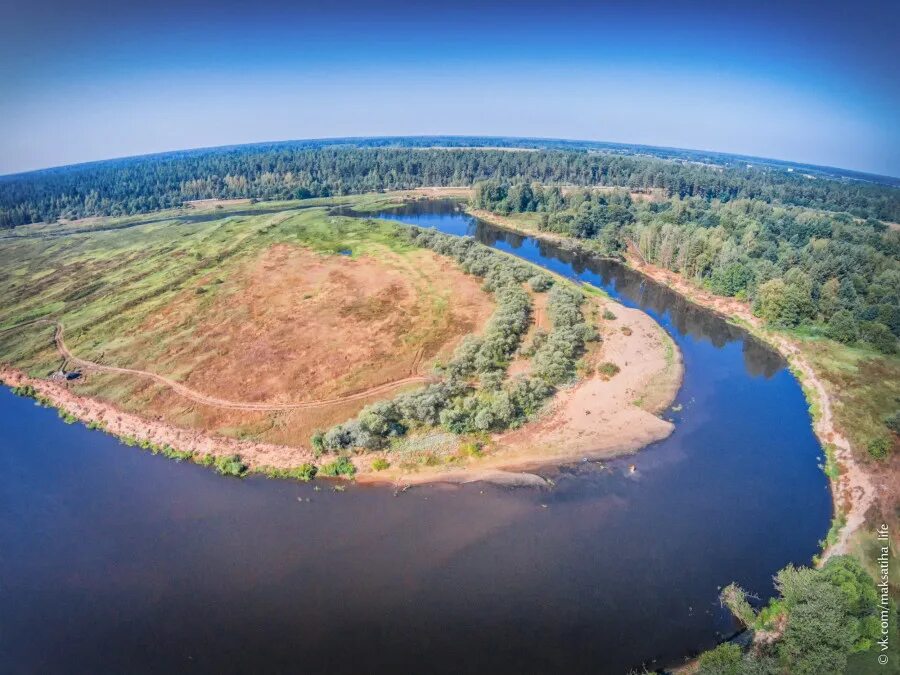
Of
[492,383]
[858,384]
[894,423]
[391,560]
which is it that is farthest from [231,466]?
[858,384]

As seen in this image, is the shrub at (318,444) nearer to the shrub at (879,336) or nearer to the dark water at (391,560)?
the dark water at (391,560)

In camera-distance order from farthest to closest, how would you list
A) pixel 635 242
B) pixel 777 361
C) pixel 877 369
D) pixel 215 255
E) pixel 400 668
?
pixel 635 242 → pixel 215 255 → pixel 777 361 → pixel 877 369 → pixel 400 668

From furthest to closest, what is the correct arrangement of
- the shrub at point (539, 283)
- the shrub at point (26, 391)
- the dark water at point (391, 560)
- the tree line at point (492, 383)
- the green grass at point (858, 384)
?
the shrub at point (539, 283) < the shrub at point (26, 391) < the green grass at point (858, 384) < the tree line at point (492, 383) < the dark water at point (391, 560)

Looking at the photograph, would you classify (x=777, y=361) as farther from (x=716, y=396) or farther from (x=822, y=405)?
(x=716, y=396)

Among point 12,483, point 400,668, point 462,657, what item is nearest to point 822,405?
A: point 462,657

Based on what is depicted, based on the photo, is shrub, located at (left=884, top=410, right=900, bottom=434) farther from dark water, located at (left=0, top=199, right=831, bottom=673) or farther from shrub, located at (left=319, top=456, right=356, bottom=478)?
shrub, located at (left=319, top=456, right=356, bottom=478)

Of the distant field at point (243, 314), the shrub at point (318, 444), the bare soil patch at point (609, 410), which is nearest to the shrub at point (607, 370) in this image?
the bare soil patch at point (609, 410)
